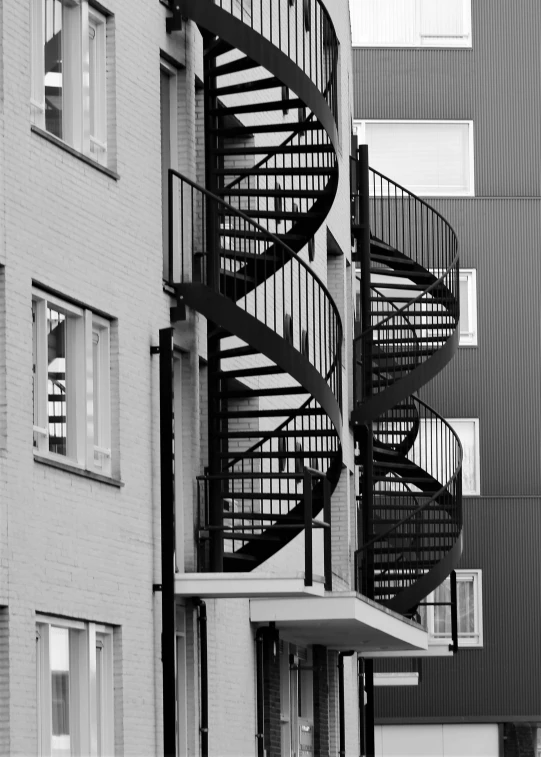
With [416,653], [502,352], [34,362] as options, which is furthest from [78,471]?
[502,352]

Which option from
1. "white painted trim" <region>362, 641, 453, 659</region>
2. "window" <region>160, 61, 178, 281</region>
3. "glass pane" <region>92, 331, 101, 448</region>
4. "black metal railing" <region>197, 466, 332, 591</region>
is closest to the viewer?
"glass pane" <region>92, 331, 101, 448</region>

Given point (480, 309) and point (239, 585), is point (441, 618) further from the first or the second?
point (239, 585)

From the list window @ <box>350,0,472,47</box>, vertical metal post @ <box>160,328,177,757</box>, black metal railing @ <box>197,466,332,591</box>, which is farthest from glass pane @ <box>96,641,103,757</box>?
window @ <box>350,0,472,47</box>

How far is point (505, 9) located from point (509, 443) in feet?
31.2

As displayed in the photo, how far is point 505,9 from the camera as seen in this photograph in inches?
1462

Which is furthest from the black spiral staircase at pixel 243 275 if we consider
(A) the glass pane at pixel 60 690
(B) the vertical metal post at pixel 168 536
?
(A) the glass pane at pixel 60 690

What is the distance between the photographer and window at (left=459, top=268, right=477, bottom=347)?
3616 centimetres

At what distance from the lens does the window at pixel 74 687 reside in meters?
13.4

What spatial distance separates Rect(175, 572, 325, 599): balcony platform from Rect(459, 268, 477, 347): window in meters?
20.4

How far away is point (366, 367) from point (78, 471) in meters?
12.8

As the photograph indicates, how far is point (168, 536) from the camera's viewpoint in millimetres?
15633

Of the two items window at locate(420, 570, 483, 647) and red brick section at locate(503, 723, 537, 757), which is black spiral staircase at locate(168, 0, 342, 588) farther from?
red brick section at locate(503, 723, 537, 757)

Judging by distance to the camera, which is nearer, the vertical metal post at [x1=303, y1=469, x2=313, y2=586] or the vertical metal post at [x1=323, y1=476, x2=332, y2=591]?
the vertical metal post at [x1=303, y1=469, x2=313, y2=586]

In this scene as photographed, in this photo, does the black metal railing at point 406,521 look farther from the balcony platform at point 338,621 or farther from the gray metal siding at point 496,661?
the gray metal siding at point 496,661
